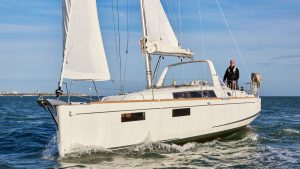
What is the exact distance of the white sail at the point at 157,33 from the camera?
14823mm

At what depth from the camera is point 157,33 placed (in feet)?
50.8

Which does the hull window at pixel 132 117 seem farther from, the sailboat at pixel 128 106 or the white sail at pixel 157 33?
the white sail at pixel 157 33

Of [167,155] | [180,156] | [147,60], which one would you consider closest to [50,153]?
[167,155]

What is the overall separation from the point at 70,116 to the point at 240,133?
336 inches

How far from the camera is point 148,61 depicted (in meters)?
15.0

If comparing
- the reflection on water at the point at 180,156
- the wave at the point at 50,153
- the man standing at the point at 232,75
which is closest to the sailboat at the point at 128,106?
the reflection on water at the point at 180,156

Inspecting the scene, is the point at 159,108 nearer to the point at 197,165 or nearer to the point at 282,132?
the point at 197,165

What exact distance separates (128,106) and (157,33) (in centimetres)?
418

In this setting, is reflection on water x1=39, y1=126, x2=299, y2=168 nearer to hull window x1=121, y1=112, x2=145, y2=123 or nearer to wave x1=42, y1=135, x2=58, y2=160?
wave x1=42, y1=135, x2=58, y2=160

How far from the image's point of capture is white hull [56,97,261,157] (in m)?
11.6

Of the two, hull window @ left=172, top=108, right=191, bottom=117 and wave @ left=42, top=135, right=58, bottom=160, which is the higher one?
hull window @ left=172, top=108, right=191, bottom=117

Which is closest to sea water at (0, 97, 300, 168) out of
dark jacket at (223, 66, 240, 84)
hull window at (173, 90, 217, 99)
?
hull window at (173, 90, 217, 99)

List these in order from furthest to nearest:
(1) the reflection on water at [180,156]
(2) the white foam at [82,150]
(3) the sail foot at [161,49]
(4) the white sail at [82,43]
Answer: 1. (3) the sail foot at [161,49]
2. (4) the white sail at [82,43]
3. (2) the white foam at [82,150]
4. (1) the reflection on water at [180,156]

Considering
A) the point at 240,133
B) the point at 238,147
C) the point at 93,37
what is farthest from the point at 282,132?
the point at 93,37
